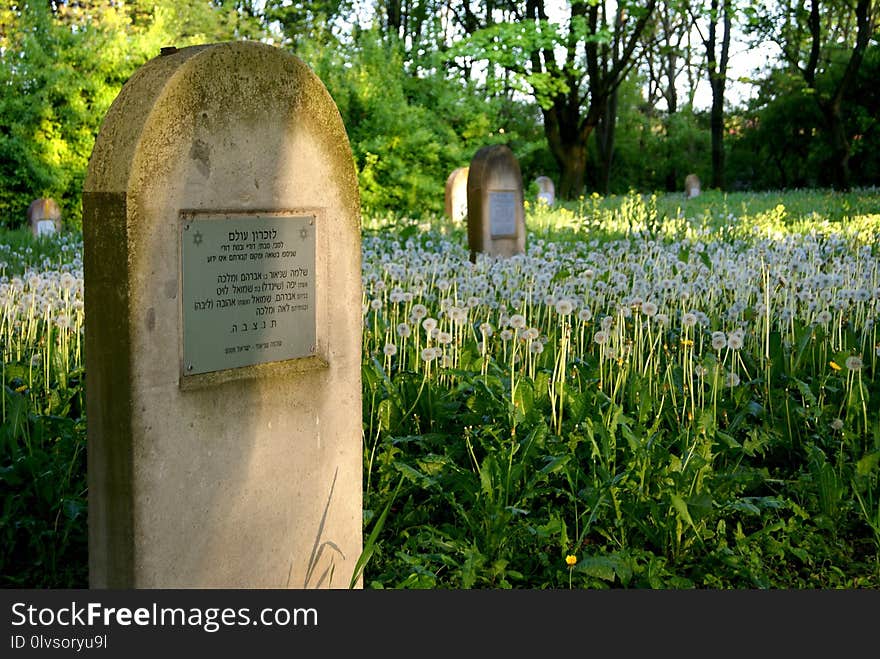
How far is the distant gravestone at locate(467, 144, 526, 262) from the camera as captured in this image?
11039mm

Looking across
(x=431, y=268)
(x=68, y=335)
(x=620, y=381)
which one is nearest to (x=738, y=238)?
(x=431, y=268)

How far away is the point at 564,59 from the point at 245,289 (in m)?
24.0

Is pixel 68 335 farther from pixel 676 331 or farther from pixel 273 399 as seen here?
pixel 676 331

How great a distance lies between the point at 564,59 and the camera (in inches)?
1009

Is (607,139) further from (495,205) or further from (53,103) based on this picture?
(495,205)

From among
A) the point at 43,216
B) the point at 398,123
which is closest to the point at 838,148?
the point at 398,123

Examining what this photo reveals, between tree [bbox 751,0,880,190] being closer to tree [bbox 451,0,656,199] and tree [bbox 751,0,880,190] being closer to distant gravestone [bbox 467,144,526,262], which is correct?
tree [bbox 451,0,656,199]

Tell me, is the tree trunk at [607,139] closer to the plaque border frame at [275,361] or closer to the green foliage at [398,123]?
the green foliage at [398,123]

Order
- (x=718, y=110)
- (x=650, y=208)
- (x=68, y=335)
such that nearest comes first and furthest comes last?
(x=68, y=335)
(x=650, y=208)
(x=718, y=110)

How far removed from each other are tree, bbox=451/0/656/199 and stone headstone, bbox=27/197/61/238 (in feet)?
28.8

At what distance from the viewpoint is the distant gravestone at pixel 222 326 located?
2703mm

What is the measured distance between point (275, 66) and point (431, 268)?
5680 mm

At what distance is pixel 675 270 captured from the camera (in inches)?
344

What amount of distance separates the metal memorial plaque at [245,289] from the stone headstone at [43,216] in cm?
1372
